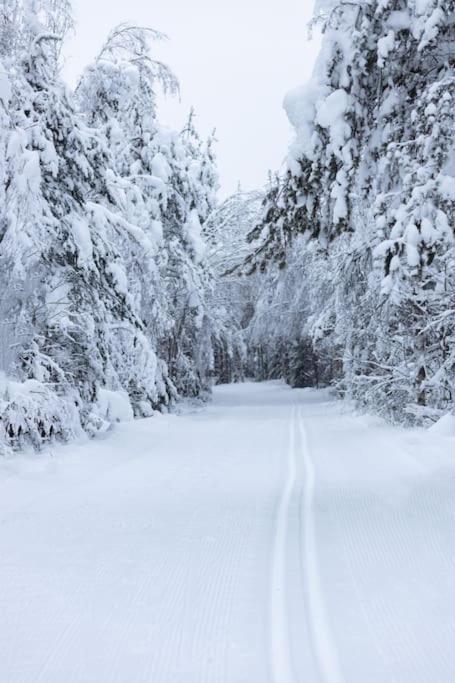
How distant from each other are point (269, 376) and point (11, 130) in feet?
178

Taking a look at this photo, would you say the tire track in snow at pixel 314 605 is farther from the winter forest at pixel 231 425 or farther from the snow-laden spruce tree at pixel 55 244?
the snow-laden spruce tree at pixel 55 244

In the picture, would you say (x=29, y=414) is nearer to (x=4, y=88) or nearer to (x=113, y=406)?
(x=113, y=406)

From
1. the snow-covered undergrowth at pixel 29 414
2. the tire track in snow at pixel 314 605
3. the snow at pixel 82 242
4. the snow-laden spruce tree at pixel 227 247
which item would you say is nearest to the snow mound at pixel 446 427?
the tire track in snow at pixel 314 605

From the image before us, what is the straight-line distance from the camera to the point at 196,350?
2955 cm

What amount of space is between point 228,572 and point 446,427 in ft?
25.4

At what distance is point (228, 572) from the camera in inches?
205

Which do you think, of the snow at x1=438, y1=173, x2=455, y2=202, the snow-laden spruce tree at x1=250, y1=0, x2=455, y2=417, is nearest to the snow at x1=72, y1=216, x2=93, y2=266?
the snow-laden spruce tree at x1=250, y1=0, x2=455, y2=417

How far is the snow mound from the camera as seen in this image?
1178 centimetres

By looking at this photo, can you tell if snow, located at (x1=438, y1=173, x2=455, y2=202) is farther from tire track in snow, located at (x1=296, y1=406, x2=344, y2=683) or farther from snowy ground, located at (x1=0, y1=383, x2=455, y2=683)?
tire track in snow, located at (x1=296, y1=406, x2=344, y2=683)

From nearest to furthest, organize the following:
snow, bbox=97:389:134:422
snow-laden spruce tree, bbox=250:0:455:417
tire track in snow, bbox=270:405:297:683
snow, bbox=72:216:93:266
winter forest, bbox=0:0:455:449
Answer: tire track in snow, bbox=270:405:297:683
snow-laden spruce tree, bbox=250:0:455:417
winter forest, bbox=0:0:455:449
snow, bbox=72:216:93:266
snow, bbox=97:389:134:422

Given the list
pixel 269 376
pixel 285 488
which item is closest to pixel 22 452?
pixel 285 488

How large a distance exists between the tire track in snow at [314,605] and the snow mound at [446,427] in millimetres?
4399

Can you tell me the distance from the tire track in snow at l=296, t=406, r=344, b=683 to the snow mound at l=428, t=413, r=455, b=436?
4399 mm

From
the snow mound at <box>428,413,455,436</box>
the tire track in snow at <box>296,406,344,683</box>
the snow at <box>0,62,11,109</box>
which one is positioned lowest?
the tire track in snow at <box>296,406,344,683</box>
